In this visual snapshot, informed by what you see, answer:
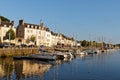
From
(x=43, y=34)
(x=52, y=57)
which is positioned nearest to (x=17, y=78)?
(x=52, y=57)

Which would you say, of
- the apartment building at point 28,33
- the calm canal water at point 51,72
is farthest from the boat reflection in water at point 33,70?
the apartment building at point 28,33

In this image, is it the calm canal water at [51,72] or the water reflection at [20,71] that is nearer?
the water reflection at [20,71]

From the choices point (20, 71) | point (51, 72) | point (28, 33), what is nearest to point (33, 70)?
point (20, 71)

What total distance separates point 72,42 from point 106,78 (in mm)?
142027

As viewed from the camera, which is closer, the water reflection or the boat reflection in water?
the water reflection

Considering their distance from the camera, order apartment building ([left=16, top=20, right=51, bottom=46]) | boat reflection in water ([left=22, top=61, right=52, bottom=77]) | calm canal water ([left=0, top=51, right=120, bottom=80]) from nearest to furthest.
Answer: calm canal water ([left=0, top=51, right=120, bottom=80]) → boat reflection in water ([left=22, top=61, right=52, bottom=77]) → apartment building ([left=16, top=20, right=51, bottom=46])

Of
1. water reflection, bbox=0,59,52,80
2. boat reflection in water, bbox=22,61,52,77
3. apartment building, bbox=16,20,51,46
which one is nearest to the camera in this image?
water reflection, bbox=0,59,52,80

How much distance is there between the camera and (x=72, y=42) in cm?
17912

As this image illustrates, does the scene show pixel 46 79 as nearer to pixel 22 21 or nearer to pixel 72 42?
pixel 22 21

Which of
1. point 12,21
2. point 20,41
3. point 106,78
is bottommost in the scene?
point 106,78

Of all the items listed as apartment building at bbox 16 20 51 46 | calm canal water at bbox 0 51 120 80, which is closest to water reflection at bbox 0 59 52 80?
calm canal water at bbox 0 51 120 80

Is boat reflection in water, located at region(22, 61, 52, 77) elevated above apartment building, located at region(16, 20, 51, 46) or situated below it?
below

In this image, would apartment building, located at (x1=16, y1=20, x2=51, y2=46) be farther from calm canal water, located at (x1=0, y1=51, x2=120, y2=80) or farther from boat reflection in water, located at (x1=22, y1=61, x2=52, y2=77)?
boat reflection in water, located at (x1=22, y1=61, x2=52, y2=77)

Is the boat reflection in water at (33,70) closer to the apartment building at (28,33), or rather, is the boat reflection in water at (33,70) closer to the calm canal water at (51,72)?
the calm canal water at (51,72)
